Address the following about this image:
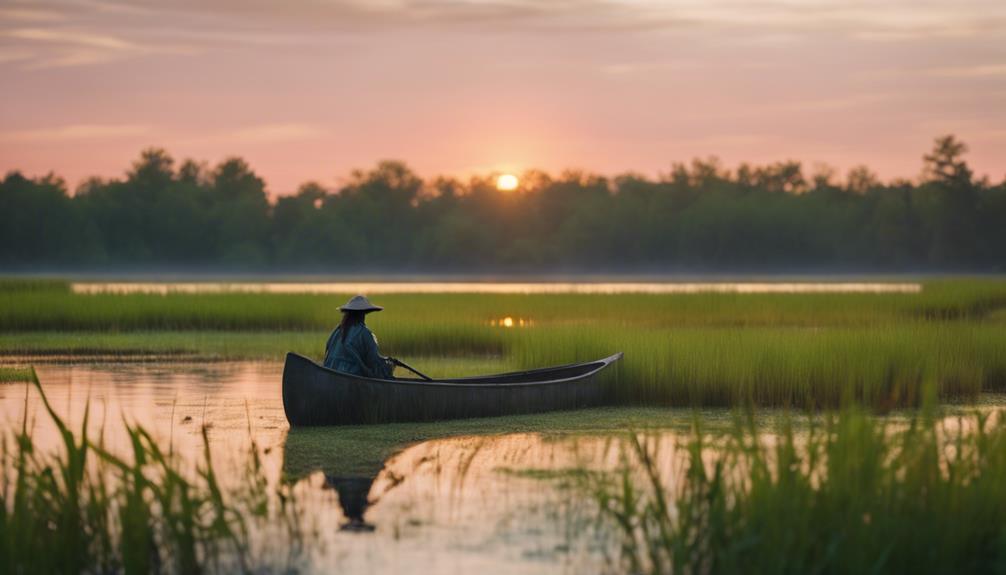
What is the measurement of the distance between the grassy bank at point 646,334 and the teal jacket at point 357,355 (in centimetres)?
344

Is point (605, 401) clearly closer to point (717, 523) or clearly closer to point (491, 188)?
point (717, 523)

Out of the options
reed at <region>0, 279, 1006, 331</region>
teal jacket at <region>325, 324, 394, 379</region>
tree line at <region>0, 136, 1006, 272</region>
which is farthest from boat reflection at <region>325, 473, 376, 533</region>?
tree line at <region>0, 136, 1006, 272</region>

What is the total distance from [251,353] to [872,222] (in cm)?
7521

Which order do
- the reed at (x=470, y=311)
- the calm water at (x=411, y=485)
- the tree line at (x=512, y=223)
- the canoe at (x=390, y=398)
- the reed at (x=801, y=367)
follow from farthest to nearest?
1. the tree line at (x=512, y=223)
2. the reed at (x=470, y=311)
3. the reed at (x=801, y=367)
4. the canoe at (x=390, y=398)
5. the calm water at (x=411, y=485)

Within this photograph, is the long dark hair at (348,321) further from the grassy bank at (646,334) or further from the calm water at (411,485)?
the grassy bank at (646,334)

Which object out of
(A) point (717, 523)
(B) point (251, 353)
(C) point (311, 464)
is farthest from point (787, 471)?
(B) point (251, 353)

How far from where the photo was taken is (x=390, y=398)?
12.4 m

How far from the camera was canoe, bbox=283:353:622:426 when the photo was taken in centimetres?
1202

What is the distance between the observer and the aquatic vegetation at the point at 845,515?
19.6 feet

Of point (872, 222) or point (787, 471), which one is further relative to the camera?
point (872, 222)

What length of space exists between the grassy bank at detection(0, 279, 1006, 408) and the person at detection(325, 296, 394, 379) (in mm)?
3454

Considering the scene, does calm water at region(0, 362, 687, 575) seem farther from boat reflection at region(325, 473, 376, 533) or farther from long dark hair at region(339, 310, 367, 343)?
long dark hair at region(339, 310, 367, 343)

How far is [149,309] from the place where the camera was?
1110 inches

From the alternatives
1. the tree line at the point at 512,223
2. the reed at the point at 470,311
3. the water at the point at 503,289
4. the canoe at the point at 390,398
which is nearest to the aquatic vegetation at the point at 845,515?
the canoe at the point at 390,398
